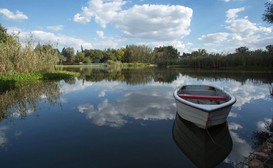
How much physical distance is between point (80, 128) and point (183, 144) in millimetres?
3589

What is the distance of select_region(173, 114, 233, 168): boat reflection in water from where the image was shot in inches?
196

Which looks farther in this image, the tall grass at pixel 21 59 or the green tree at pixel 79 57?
the green tree at pixel 79 57

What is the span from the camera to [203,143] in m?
5.79

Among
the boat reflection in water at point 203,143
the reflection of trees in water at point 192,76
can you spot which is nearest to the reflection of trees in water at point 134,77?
the reflection of trees in water at point 192,76

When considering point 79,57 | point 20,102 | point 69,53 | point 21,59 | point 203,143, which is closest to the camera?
point 203,143

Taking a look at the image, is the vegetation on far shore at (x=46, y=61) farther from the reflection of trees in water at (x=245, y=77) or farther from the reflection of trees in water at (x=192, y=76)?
the reflection of trees in water at (x=245, y=77)

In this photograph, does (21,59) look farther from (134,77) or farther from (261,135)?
(261,135)

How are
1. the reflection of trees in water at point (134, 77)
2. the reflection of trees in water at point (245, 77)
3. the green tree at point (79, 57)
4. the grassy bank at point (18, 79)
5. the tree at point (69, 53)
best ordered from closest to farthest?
the grassy bank at point (18, 79), the reflection of trees in water at point (245, 77), the reflection of trees in water at point (134, 77), the tree at point (69, 53), the green tree at point (79, 57)

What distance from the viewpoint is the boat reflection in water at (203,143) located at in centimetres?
498

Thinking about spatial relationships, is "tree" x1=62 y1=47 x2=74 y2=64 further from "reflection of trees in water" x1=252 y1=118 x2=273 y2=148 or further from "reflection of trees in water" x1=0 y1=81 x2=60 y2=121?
"reflection of trees in water" x1=252 y1=118 x2=273 y2=148

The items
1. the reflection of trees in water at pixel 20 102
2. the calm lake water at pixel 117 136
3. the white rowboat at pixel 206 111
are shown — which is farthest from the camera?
the reflection of trees in water at pixel 20 102

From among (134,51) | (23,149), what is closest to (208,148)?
(23,149)

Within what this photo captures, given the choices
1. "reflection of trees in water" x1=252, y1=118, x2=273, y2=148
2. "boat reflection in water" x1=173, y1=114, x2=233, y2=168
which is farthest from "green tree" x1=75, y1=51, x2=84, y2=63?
"reflection of trees in water" x1=252, y1=118, x2=273, y2=148

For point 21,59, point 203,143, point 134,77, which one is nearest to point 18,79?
point 21,59
